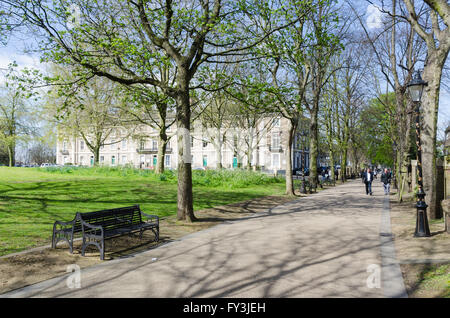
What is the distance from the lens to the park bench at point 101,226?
6605 millimetres

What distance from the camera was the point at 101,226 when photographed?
6.52 meters

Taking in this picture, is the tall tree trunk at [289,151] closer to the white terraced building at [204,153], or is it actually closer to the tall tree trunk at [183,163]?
the tall tree trunk at [183,163]

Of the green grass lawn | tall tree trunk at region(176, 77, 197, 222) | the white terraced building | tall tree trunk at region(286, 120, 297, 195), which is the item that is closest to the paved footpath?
tall tree trunk at region(176, 77, 197, 222)

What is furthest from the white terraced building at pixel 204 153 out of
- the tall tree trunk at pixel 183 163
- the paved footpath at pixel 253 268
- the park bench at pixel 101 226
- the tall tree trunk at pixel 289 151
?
the park bench at pixel 101 226

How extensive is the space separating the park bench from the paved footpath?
27.3 inches

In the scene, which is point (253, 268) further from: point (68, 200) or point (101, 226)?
point (68, 200)

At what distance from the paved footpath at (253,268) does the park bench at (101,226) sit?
69 cm

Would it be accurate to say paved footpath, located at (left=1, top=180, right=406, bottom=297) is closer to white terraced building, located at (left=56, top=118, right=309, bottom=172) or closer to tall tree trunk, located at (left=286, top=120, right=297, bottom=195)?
tall tree trunk, located at (left=286, top=120, right=297, bottom=195)

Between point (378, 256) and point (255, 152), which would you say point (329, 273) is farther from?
point (255, 152)

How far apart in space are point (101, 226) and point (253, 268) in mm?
3002

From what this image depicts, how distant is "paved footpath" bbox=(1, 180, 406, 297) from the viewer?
15.7 feet
